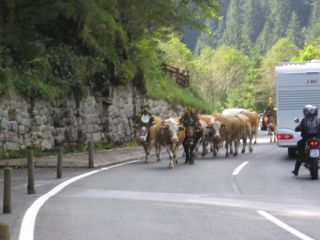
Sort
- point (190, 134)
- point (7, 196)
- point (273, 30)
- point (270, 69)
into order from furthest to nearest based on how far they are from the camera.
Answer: point (273, 30) < point (270, 69) < point (190, 134) < point (7, 196)

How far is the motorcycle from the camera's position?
16.4 metres

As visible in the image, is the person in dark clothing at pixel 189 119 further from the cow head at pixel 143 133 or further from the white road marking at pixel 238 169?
the white road marking at pixel 238 169

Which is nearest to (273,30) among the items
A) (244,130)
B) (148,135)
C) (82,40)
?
(244,130)

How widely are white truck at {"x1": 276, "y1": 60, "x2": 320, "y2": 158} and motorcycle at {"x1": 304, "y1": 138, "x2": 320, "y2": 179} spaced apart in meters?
5.35

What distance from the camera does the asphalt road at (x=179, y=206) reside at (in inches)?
367

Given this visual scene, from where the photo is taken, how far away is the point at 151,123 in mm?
22672

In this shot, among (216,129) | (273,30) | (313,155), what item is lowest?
(313,155)

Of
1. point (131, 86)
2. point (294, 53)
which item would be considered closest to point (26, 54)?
point (131, 86)

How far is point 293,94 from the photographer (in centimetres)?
2239

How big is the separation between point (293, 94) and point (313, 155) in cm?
630

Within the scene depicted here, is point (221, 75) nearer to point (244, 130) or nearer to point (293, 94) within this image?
point (244, 130)

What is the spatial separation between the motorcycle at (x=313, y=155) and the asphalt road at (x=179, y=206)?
311mm

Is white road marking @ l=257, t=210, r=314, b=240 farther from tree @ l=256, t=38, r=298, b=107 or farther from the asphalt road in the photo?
tree @ l=256, t=38, r=298, b=107

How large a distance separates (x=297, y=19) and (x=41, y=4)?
167m
